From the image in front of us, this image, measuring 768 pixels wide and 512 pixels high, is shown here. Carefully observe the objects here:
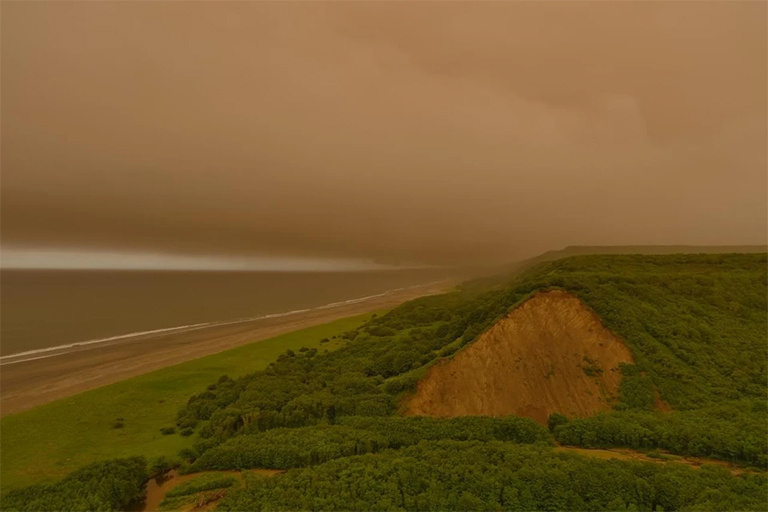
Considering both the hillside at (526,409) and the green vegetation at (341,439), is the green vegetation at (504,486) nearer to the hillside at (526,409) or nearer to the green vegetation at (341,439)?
the hillside at (526,409)

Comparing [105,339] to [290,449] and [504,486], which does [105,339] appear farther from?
[504,486]

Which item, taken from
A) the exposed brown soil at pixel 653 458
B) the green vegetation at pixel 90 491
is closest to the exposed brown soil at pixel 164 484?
the green vegetation at pixel 90 491

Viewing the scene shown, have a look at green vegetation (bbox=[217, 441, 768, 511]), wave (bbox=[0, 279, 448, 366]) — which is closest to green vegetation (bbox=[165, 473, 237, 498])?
green vegetation (bbox=[217, 441, 768, 511])

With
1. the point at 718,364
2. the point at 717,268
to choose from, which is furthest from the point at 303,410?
the point at 717,268

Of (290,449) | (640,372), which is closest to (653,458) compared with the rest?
(640,372)

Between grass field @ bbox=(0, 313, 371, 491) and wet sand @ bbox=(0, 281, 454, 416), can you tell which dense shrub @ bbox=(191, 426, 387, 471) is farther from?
wet sand @ bbox=(0, 281, 454, 416)

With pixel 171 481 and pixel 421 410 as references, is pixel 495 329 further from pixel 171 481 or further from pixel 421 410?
pixel 171 481
